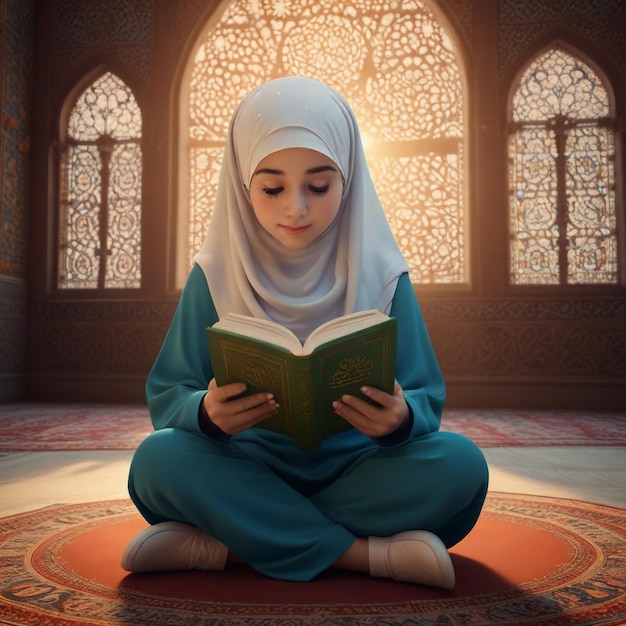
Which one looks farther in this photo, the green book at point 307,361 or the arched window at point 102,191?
the arched window at point 102,191

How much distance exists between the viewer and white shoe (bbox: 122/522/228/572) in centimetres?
106

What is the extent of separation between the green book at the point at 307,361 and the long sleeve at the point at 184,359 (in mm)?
202

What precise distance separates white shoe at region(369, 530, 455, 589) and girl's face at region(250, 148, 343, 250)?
19.0 inches

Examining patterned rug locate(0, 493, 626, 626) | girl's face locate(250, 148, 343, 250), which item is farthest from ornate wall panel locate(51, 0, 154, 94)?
patterned rug locate(0, 493, 626, 626)

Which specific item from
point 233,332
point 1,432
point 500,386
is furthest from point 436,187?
point 233,332

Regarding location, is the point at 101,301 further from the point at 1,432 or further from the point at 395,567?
the point at 395,567

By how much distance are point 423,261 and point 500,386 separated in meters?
0.98

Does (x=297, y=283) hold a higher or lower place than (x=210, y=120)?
lower

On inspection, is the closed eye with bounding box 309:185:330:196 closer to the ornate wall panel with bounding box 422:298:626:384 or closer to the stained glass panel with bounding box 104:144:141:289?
the ornate wall panel with bounding box 422:298:626:384

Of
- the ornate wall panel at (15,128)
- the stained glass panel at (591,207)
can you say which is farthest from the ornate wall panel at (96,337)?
the stained glass panel at (591,207)

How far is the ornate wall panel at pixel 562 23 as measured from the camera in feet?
15.9

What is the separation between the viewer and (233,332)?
3.03ft

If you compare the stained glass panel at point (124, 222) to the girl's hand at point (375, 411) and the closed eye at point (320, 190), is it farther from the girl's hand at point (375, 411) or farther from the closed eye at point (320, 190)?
the girl's hand at point (375, 411)

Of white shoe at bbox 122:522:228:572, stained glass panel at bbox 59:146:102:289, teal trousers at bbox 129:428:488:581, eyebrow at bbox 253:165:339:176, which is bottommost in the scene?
white shoe at bbox 122:522:228:572
